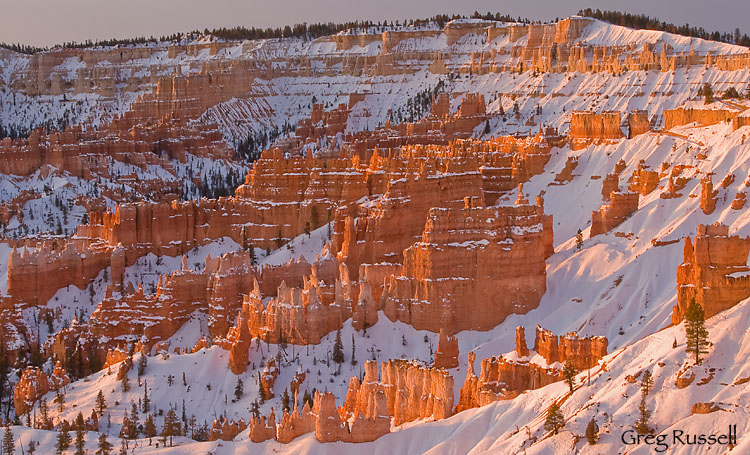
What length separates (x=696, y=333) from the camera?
134ft

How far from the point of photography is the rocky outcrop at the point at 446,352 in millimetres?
58469

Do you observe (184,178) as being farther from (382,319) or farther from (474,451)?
(474,451)

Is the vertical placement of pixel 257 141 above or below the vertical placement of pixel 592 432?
below

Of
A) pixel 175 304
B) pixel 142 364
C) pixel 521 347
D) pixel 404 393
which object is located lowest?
pixel 142 364

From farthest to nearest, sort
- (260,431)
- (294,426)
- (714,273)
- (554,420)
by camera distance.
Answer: (260,431), (294,426), (714,273), (554,420)

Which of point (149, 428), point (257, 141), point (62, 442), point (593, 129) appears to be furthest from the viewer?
point (257, 141)

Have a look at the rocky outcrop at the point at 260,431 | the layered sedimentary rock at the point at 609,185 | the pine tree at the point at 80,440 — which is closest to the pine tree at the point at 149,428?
the pine tree at the point at 80,440

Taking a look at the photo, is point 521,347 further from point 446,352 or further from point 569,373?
point 569,373

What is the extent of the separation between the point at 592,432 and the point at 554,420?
67.9 inches

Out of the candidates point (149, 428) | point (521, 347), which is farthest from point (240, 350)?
point (521, 347)

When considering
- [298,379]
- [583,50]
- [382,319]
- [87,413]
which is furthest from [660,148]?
[583,50]

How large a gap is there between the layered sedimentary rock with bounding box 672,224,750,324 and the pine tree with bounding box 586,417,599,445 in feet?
23.0

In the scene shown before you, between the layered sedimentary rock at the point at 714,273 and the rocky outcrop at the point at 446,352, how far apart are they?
13.6 meters

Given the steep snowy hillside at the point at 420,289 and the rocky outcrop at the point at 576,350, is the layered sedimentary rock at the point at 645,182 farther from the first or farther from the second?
the rocky outcrop at the point at 576,350
